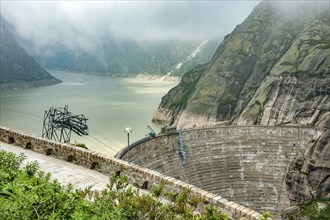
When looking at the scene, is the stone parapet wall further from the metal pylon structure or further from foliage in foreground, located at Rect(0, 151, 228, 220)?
the metal pylon structure

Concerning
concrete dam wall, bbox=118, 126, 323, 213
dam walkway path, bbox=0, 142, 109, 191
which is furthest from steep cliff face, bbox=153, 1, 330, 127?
dam walkway path, bbox=0, 142, 109, 191

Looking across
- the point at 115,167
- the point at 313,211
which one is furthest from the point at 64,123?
the point at 313,211

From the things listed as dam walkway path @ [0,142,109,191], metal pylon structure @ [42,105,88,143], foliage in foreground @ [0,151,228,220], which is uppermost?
foliage in foreground @ [0,151,228,220]

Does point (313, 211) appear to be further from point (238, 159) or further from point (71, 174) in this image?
point (71, 174)

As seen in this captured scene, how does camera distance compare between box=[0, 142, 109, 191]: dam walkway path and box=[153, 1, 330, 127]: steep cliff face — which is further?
box=[153, 1, 330, 127]: steep cliff face

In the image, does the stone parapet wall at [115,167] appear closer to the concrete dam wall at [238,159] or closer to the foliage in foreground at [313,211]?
the concrete dam wall at [238,159]

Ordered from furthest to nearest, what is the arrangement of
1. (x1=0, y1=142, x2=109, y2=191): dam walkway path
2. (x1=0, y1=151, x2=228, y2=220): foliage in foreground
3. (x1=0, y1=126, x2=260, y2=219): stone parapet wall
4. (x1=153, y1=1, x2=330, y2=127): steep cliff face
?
(x1=153, y1=1, x2=330, y2=127): steep cliff face < (x1=0, y1=142, x2=109, y2=191): dam walkway path < (x1=0, y1=126, x2=260, y2=219): stone parapet wall < (x1=0, y1=151, x2=228, y2=220): foliage in foreground

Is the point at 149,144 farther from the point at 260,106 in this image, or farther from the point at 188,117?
the point at 188,117
